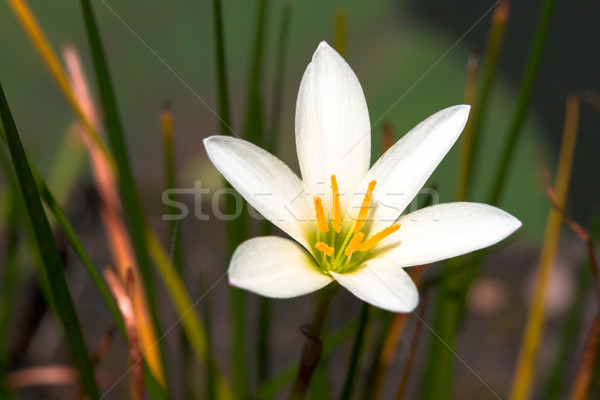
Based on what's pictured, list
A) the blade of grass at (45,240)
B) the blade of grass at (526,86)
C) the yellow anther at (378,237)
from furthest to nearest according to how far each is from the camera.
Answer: the blade of grass at (526,86) → the yellow anther at (378,237) → the blade of grass at (45,240)

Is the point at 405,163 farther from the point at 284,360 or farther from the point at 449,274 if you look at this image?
the point at 284,360

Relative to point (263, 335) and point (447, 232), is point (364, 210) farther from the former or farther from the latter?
point (263, 335)

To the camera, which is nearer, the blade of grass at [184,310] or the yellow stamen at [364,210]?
the yellow stamen at [364,210]

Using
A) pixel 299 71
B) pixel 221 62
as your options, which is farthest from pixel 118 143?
pixel 299 71

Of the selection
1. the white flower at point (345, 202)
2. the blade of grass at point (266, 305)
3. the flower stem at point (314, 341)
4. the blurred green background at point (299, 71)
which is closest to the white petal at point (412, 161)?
the white flower at point (345, 202)

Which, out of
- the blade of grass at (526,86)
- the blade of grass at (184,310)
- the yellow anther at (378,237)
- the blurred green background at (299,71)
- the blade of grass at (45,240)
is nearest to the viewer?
the blade of grass at (45,240)

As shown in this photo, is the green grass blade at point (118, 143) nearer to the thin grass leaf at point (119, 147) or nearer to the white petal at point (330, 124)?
the thin grass leaf at point (119, 147)

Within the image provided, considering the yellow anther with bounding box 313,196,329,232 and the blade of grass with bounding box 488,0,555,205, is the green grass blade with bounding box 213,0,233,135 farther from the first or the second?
the blade of grass with bounding box 488,0,555,205
